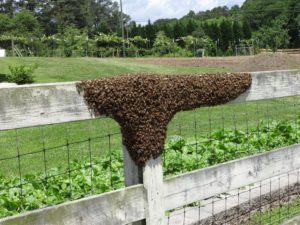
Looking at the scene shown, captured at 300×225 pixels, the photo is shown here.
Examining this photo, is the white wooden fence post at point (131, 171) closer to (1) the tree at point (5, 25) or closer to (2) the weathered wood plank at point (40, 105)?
(2) the weathered wood plank at point (40, 105)

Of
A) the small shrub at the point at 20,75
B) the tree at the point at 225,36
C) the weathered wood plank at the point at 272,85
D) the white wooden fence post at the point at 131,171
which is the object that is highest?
the tree at the point at 225,36

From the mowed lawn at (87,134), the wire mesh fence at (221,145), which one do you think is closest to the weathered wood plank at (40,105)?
the mowed lawn at (87,134)

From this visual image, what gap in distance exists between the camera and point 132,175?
2.97 metres

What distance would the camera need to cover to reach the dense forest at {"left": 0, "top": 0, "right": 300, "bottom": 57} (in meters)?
42.2

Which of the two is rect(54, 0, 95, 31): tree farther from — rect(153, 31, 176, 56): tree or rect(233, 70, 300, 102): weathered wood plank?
rect(233, 70, 300, 102): weathered wood plank

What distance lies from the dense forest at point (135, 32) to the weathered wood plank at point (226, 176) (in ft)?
106

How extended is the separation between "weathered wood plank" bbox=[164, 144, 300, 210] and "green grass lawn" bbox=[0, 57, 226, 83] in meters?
17.1

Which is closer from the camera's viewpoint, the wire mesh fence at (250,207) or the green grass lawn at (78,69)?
the wire mesh fence at (250,207)

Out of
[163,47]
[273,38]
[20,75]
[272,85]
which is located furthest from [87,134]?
[273,38]

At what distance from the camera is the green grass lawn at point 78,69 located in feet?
70.7

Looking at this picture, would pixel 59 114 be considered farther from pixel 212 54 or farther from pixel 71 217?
pixel 212 54

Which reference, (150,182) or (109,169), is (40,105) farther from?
(109,169)

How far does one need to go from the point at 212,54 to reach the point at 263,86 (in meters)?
47.4

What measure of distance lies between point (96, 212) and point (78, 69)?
20891 millimetres
